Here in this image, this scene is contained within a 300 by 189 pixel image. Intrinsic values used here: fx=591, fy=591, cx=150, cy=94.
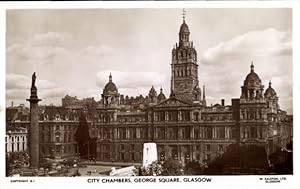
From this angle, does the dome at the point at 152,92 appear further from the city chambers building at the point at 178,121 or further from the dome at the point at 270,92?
the dome at the point at 270,92

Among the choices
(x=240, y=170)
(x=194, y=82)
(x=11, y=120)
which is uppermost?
(x=194, y=82)

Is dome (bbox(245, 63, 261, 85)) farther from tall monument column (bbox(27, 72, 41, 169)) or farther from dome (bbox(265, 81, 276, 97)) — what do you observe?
tall monument column (bbox(27, 72, 41, 169))

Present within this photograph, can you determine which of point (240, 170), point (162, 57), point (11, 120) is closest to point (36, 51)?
point (11, 120)

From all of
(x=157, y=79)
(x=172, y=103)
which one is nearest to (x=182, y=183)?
(x=172, y=103)

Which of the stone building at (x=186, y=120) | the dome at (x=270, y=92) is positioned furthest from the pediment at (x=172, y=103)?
the dome at (x=270, y=92)

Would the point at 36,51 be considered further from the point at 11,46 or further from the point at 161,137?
the point at 161,137

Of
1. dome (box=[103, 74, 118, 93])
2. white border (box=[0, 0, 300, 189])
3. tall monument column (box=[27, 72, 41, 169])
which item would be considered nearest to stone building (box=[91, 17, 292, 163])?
dome (box=[103, 74, 118, 93])

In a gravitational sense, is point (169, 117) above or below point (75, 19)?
below
